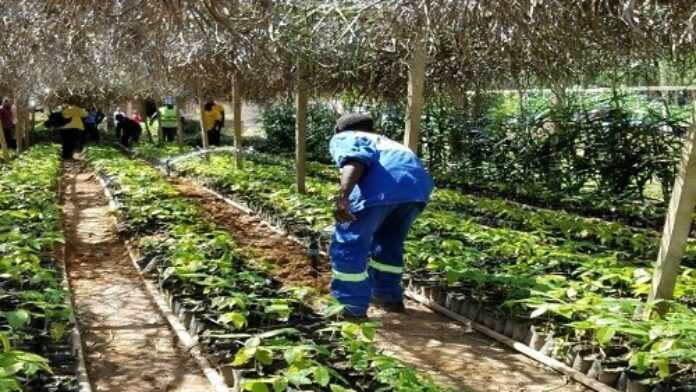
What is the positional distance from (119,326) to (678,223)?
11.1ft

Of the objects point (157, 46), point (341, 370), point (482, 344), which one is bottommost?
point (482, 344)

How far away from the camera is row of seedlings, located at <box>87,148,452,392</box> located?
9.77ft

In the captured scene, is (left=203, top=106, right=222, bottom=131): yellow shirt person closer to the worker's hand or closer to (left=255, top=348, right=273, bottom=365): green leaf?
the worker's hand

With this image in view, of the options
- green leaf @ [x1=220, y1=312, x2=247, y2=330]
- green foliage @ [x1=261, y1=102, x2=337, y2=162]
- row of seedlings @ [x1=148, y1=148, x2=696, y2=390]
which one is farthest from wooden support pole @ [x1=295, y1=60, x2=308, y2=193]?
green foliage @ [x1=261, y1=102, x2=337, y2=162]

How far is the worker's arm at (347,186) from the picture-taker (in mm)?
4547

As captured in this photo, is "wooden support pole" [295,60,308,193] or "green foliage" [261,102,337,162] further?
"green foliage" [261,102,337,162]

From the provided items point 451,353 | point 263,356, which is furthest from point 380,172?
point 263,356

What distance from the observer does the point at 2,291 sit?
4.04 meters

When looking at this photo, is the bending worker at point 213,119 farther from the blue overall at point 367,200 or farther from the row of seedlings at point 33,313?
the blue overall at point 367,200

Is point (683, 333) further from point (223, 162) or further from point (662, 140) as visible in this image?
point (223, 162)

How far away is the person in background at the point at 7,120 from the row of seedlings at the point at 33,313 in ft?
45.8

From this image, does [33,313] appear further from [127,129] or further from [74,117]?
[127,129]

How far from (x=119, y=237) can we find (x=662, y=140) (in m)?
7.53

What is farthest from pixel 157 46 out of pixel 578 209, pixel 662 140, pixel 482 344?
pixel 662 140
